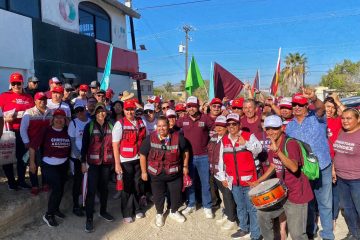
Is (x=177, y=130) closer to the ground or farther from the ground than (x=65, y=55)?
closer to the ground

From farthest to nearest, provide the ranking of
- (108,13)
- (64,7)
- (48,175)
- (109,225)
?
(108,13) → (64,7) → (109,225) → (48,175)

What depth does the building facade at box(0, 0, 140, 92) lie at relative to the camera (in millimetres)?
10086

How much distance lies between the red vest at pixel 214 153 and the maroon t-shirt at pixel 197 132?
113mm

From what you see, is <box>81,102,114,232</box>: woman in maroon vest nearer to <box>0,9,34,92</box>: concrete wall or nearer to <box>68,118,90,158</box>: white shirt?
<box>68,118,90,158</box>: white shirt

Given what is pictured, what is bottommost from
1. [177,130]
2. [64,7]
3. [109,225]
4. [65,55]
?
[109,225]

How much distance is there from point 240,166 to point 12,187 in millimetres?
3747

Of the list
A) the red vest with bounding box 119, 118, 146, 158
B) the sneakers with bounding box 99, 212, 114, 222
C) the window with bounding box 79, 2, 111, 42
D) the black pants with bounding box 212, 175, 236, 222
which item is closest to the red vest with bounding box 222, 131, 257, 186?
the black pants with bounding box 212, 175, 236, 222

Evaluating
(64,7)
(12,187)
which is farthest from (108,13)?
(12,187)

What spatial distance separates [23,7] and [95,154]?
7208 mm

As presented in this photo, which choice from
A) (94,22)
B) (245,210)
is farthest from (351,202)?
(94,22)

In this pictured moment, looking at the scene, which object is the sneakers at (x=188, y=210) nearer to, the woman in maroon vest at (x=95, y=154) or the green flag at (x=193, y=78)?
the woman in maroon vest at (x=95, y=154)

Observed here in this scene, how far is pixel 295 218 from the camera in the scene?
4.09m

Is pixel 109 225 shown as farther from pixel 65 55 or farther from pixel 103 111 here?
pixel 65 55

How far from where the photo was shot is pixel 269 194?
13.1 feet
